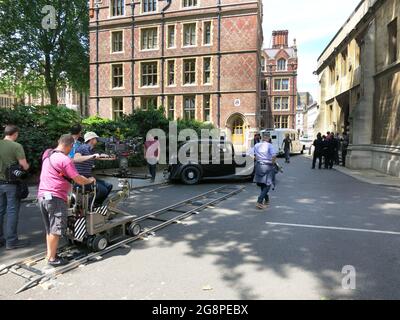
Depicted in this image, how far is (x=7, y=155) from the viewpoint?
549cm

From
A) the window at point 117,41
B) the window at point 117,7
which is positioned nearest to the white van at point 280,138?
the window at point 117,41

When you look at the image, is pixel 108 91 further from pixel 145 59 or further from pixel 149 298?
pixel 149 298

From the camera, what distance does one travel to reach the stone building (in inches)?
626

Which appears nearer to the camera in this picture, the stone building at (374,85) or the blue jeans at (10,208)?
the blue jeans at (10,208)

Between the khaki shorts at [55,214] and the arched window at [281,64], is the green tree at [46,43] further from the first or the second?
the khaki shorts at [55,214]

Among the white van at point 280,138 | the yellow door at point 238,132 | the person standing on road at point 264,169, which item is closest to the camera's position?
the person standing on road at point 264,169

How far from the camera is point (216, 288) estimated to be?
4000 millimetres

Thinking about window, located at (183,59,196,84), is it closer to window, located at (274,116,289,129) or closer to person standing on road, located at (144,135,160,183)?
person standing on road, located at (144,135,160,183)

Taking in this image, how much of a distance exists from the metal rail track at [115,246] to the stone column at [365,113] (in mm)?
11299

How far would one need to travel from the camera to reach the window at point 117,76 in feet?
122

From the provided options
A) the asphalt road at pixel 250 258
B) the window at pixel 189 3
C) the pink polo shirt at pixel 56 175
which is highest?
the window at pixel 189 3

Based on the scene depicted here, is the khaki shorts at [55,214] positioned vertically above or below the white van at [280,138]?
below

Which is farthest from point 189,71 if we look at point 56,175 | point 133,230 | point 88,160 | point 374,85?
point 56,175

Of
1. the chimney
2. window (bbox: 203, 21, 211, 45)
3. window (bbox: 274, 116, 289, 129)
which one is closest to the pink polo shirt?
window (bbox: 203, 21, 211, 45)
